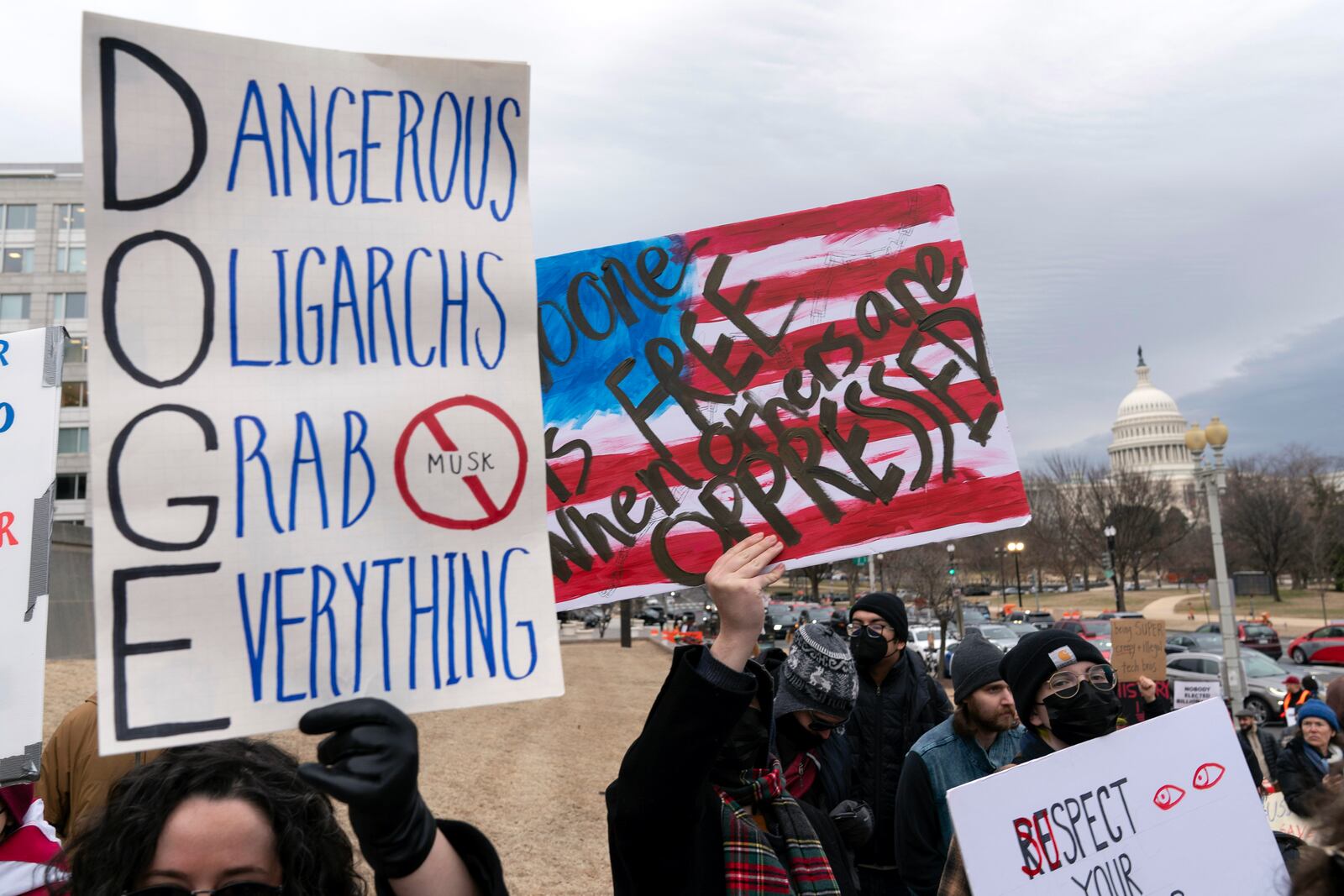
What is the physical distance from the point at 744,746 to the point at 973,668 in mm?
2060

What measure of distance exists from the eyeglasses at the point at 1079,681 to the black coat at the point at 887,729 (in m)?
1.63

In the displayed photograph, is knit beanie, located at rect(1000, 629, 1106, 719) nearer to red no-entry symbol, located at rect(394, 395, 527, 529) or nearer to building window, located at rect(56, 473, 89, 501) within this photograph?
red no-entry symbol, located at rect(394, 395, 527, 529)

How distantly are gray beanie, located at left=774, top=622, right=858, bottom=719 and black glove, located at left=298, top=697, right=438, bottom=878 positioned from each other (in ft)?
6.38

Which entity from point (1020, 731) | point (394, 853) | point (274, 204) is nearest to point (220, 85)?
point (274, 204)

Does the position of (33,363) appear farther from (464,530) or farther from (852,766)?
(852,766)

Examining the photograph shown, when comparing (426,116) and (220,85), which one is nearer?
(220,85)

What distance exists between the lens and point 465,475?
1.81 meters

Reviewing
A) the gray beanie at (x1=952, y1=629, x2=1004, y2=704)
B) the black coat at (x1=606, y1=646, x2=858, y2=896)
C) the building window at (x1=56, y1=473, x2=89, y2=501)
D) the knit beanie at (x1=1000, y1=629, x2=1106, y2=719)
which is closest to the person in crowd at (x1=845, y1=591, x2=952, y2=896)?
the gray beanie at (x1=952, y1=629, x2=1004, y2=704)

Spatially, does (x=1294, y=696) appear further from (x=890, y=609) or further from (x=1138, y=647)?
(x=890, y=609)

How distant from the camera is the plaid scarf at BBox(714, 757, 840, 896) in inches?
89.2

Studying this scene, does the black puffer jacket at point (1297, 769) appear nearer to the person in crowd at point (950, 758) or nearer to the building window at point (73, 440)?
the person in crowd at point (950, 758)

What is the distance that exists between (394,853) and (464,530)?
1.76 feet

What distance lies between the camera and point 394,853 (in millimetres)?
1526

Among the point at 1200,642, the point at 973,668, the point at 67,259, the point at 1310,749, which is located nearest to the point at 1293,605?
the point at 1200,642
